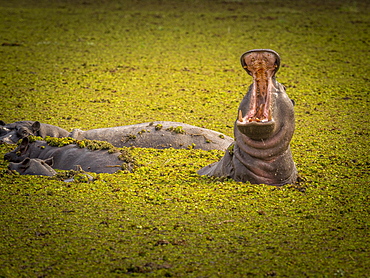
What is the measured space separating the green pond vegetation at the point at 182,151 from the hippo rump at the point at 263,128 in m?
0.15

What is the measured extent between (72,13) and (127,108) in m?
9.23

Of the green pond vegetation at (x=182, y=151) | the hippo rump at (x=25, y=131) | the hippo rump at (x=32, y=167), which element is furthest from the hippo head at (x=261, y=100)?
the hippo rump at (x=25, y=131)

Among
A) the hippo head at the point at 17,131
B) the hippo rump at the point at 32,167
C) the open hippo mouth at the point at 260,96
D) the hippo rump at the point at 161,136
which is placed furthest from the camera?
the hippo head at the point at 17,131

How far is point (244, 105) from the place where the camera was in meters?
5.44

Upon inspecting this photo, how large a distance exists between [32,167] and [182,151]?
1.84 meters

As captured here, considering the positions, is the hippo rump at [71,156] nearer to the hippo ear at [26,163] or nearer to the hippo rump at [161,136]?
the hippo ear at [26,163]

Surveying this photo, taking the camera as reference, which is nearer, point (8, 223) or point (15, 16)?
point (8, 223)

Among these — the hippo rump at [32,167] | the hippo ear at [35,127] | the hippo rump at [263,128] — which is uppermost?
the hippo rump at [263,128]

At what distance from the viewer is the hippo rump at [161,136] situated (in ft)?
23.4

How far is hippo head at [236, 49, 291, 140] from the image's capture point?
519 cm

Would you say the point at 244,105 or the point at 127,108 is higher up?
the point at 244,105

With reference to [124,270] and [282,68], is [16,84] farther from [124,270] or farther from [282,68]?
[124,270]

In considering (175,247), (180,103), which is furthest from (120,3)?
(175,247)

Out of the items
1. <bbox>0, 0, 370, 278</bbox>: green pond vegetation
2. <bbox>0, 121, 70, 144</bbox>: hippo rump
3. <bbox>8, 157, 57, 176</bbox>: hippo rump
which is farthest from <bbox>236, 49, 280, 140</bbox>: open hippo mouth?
<bbox>0, 121, 70, 144</bbox>: hippo rump
